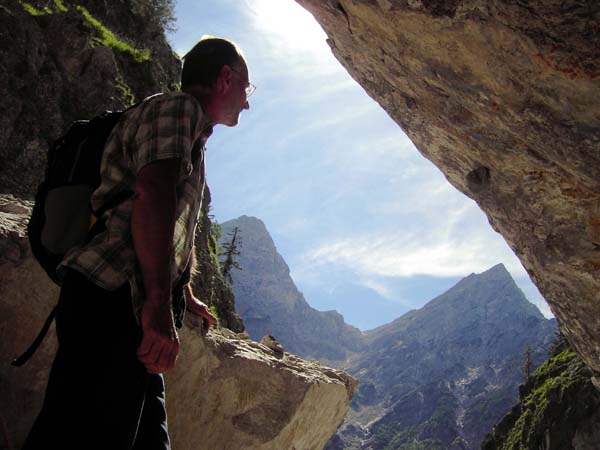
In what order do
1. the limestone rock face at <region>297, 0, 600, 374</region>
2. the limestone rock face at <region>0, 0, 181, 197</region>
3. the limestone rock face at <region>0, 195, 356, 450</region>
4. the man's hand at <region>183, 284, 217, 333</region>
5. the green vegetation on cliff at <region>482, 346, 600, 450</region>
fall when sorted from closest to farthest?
the man's hand at <region>183, 284, 217, 333</region> → the limestone rock face at <region>0, 195, 356, 450</region> → the limestone rock face at <region>297, 0, 600, 374</region> → the limestone rock face at <region>0, 0, 181, 197</region> → the green vegetation on cliff at <region>482, 346, 600, 450</region>

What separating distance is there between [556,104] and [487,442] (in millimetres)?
43546

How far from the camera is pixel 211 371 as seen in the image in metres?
4.94

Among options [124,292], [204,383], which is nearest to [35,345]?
[124,292]

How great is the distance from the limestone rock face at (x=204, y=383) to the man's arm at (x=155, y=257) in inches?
100

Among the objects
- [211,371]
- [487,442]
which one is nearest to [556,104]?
[211,371]

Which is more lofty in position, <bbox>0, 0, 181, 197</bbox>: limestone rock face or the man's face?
<bbox>0, 0, 181, 197</bbox>: limestone rock face

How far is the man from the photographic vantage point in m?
2.21

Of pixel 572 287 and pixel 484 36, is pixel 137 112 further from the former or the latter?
pixel 572 287

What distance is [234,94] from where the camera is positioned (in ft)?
9.45

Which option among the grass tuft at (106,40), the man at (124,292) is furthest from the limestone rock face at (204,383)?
the grass tuft at (106,40)

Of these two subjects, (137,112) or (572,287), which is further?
(572,287)

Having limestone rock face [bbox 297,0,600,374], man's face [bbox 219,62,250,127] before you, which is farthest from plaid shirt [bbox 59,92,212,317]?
limestone rock face [bbox 297,0,600,374]

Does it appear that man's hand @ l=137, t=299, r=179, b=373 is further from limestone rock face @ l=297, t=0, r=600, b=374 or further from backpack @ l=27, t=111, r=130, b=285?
limestone rock face @ l=297, t=0, r=600, b=374

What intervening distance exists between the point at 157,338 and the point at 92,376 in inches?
13.8
